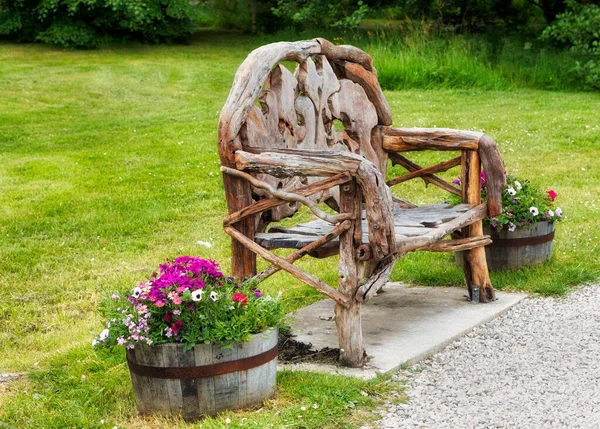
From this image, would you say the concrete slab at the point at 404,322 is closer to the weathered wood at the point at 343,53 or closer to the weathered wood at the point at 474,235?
the weathered wood at the point at 474,235

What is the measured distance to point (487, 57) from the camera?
1562 cm

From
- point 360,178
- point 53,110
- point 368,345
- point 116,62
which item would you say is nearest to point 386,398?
point 368,345

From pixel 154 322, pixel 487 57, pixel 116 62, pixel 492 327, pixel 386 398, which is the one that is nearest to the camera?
pixel 154 322

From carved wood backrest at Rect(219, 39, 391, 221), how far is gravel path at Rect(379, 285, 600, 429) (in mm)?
1201

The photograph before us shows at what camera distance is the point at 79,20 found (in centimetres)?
2077

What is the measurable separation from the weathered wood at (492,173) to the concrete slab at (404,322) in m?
0.61

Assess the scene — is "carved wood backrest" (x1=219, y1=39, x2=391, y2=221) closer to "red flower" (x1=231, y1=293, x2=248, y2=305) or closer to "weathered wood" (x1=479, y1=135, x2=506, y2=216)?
"weathered wood" (x1=479, y1=135, x2=506, y2=216)

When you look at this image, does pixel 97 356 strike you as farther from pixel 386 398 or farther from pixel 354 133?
pixel 354 133

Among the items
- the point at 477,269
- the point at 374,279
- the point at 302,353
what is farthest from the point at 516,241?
the point at 302,353

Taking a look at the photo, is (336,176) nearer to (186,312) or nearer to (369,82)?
(186,312)

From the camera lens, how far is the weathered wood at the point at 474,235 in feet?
18.8

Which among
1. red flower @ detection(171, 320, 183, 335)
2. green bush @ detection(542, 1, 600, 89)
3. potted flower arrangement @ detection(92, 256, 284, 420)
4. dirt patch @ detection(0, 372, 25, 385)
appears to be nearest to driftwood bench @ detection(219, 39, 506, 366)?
potted flower arrangement @ detection(92, 256, 284, 420)

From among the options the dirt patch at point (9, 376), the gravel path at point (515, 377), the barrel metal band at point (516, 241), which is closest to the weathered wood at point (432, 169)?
the barrel metal band at point (516, 241)

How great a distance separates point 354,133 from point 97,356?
82.6 inches
